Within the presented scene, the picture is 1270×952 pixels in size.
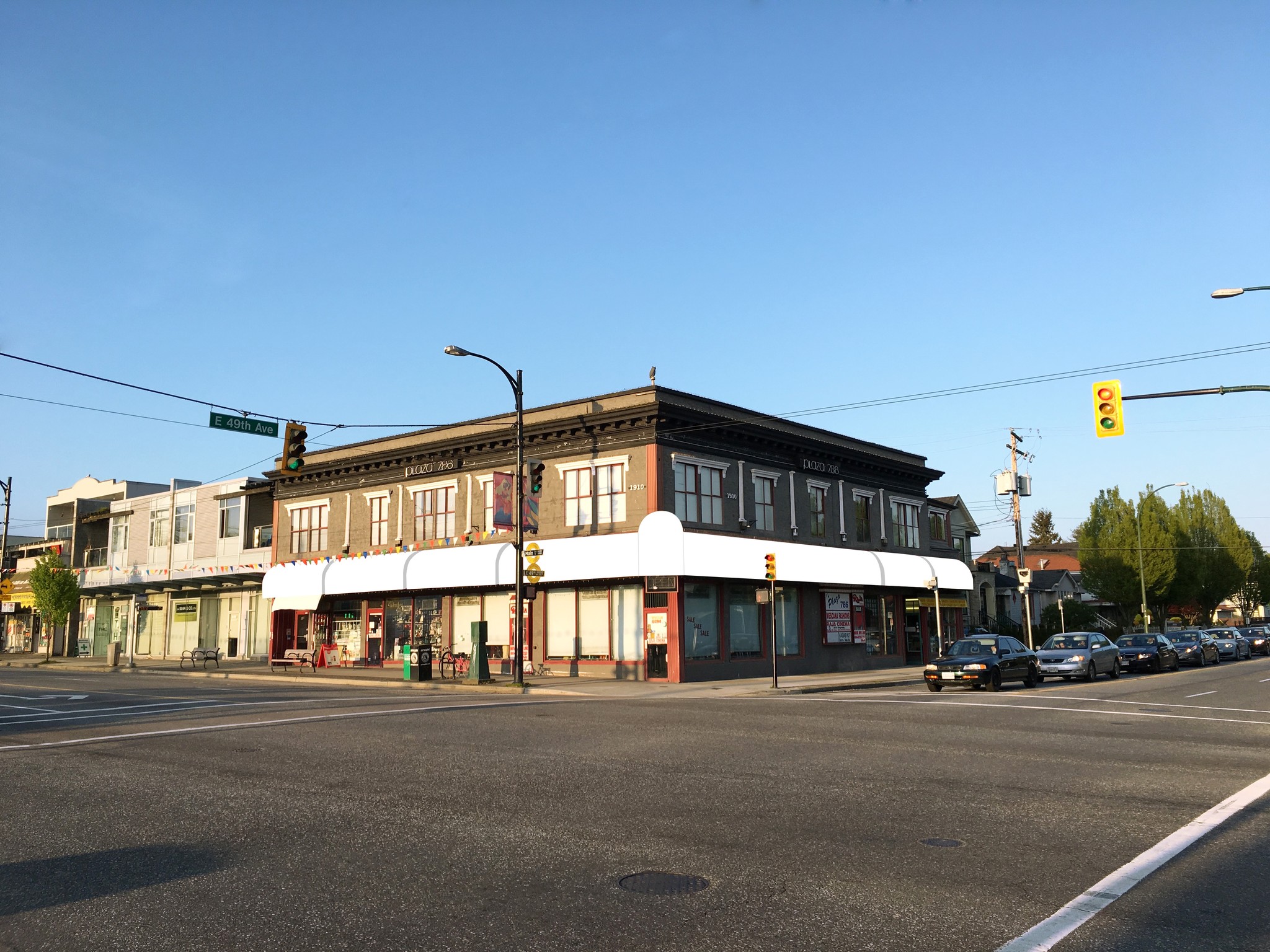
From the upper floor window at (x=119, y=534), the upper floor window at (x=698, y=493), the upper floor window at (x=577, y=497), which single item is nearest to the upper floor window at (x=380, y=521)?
the upper floor window at (x=577, y=497)

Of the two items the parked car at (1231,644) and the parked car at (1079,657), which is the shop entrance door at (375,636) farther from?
the parked car at (1231,644)

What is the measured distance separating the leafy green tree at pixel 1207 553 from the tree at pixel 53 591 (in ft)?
236

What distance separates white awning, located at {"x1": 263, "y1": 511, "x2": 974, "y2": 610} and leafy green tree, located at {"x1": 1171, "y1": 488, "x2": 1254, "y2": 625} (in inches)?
1359

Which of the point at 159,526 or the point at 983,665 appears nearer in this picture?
the point at 983,665

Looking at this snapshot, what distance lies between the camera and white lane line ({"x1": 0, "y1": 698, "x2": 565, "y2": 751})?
50.2 feet

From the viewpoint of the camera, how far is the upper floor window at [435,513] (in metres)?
40.4

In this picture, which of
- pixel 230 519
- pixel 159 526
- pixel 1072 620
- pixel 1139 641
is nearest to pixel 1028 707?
pixel 1139 641

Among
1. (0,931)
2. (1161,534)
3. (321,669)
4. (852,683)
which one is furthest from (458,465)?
(1161,534)

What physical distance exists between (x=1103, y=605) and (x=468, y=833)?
91.9 m

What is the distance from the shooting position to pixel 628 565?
1293 inches

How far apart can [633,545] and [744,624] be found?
5550 mm

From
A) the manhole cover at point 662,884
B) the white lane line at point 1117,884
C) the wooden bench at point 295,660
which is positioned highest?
the wooden bench at point 295,660

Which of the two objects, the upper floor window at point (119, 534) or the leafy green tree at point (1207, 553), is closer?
the upper floor window at point (119, 534)

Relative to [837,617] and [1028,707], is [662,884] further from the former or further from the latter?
[837,617]
